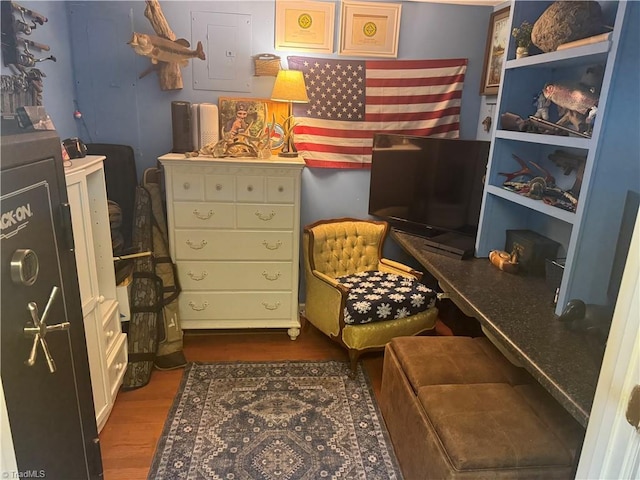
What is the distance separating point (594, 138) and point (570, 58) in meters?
0.41

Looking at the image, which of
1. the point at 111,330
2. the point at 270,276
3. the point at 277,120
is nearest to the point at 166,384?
the point at 111,330

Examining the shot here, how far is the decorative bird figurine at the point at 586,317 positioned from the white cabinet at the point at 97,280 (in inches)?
75.2

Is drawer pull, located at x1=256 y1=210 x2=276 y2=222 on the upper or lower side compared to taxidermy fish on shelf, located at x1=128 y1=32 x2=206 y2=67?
lower

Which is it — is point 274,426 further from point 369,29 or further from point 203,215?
point 369,29

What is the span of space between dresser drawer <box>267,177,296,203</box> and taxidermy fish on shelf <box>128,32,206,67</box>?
91cm

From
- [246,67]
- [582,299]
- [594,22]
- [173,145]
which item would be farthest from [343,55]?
[582,299]

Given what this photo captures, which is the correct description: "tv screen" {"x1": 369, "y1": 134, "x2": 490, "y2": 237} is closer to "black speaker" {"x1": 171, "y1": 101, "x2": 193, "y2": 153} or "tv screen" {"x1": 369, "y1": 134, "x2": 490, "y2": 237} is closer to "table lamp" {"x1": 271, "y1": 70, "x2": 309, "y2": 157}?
"table lamp" {"x1": 271, "y1": 70, "x2": 309, "y2": 157}

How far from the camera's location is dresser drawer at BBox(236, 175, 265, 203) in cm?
270

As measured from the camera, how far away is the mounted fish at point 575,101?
68.7 inches

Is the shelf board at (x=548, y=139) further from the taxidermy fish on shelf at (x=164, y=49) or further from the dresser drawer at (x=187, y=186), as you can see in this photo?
the taxidermy fish on shelf at (x=164, y=49)

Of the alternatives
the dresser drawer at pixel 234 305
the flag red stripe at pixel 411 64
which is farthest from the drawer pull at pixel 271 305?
the flag red stripe at pixel 411 64

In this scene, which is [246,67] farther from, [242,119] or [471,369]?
[471,369]

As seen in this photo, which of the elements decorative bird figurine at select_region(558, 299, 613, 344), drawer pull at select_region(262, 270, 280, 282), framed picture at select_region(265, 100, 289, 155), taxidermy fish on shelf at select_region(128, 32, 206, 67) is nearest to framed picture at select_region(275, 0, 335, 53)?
framed picture at select_region(265, 100, 289, 155)

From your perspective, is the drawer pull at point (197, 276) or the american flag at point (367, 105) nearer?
the drawer pull at point (197, 276)
